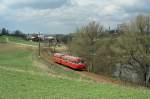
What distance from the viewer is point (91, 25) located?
2682 inches

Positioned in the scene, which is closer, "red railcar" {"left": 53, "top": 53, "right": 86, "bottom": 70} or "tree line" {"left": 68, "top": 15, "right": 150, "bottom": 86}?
"red railcar" {"left": 53, "top": 53, "right": 86, "bottom": 70}

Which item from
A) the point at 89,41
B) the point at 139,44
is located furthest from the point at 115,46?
the point at 89,41

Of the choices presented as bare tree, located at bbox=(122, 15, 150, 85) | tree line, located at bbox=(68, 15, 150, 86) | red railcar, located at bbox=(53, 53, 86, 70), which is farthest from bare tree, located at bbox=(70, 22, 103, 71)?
red railcar, located at bbox=(53, 53, 86, 70)

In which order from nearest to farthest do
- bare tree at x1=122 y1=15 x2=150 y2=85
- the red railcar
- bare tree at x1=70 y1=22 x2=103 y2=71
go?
the red railcar → bare tree at x1=122 y1=15 x2=150 y2=85 → bare tree at x1=70 y1=22 x2=103 y2=71

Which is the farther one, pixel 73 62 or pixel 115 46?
pixel 115 46

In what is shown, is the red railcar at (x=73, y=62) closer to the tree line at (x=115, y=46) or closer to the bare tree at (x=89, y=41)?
the tree line at (x=115, y=46)

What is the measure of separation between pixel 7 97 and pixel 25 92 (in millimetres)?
1696

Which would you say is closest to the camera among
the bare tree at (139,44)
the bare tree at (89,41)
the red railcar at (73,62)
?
the red railcar at (73,62)

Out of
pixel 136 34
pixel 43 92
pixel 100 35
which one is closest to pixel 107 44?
pixel 100 35

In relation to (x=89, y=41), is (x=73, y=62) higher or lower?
lower

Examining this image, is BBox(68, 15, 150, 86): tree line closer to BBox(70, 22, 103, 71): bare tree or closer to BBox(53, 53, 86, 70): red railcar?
BBox(70, 22, 103, 71): bare tree

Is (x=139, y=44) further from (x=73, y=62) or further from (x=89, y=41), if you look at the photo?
(x=89, y=41)

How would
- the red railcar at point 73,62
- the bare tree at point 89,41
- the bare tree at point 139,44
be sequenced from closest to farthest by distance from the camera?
the red railcar at point 73,62, the bare tree at point 139,44, the bare tree at point 89,41

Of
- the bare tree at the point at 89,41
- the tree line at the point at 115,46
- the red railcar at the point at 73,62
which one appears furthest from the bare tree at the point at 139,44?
the bare tree at the point at 89,41
